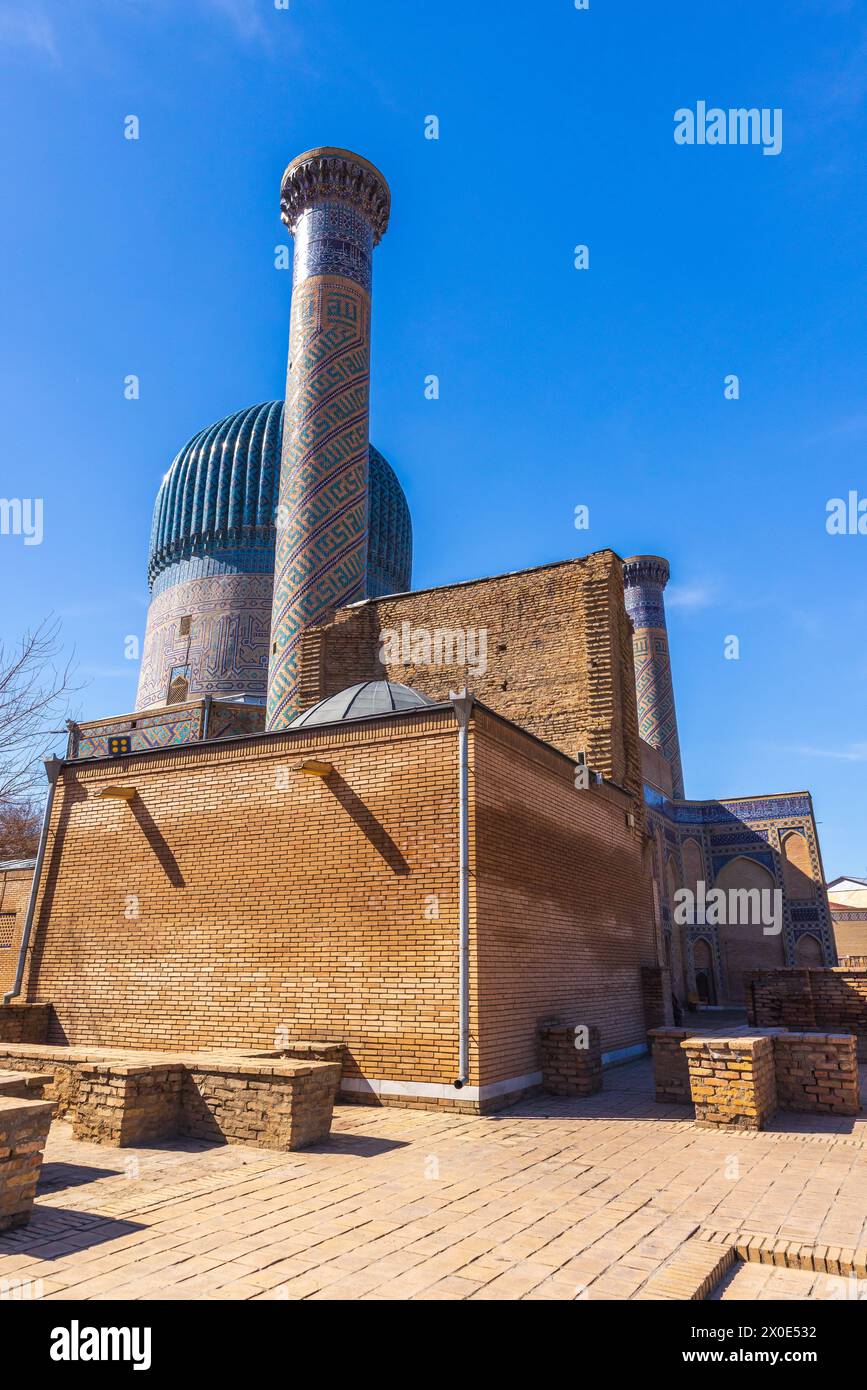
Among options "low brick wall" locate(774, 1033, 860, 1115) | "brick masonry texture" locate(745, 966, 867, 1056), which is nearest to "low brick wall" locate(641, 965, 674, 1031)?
"brick masonry texture" locate(745, 966, 867, 1056)

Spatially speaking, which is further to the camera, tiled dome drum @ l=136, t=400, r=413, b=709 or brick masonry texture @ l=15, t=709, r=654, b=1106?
tiled dome drum @ l=136, t=400, r=413, b=709

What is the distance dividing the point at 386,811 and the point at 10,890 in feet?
47.3

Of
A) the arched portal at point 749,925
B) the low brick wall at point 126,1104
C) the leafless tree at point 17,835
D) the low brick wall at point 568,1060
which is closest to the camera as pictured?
the low brick wall at point 126,1104

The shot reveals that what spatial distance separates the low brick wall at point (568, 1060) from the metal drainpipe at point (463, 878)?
1.46 metres

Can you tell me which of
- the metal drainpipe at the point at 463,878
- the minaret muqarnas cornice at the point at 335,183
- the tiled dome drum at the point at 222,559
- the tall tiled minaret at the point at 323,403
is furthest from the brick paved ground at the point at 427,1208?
the minaret muqarnas cornice at the point at 335,183

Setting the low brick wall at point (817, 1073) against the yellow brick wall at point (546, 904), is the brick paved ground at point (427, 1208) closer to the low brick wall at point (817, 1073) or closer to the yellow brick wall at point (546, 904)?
the low brick wall at point (817, 1073)

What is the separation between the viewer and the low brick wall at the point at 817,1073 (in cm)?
716

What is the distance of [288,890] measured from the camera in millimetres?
8578

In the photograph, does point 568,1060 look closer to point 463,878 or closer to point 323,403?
point 463,878

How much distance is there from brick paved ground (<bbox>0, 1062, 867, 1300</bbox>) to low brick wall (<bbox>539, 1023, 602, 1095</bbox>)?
143cm

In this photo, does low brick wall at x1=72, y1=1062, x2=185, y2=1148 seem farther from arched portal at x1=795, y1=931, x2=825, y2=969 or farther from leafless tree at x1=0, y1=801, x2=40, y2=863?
arched portal at x1=795, y1=931, x2=825, y2=969

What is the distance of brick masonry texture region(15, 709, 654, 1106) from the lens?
25.1 ft

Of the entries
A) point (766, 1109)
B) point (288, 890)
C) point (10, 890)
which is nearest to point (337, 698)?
point (288, 890)
